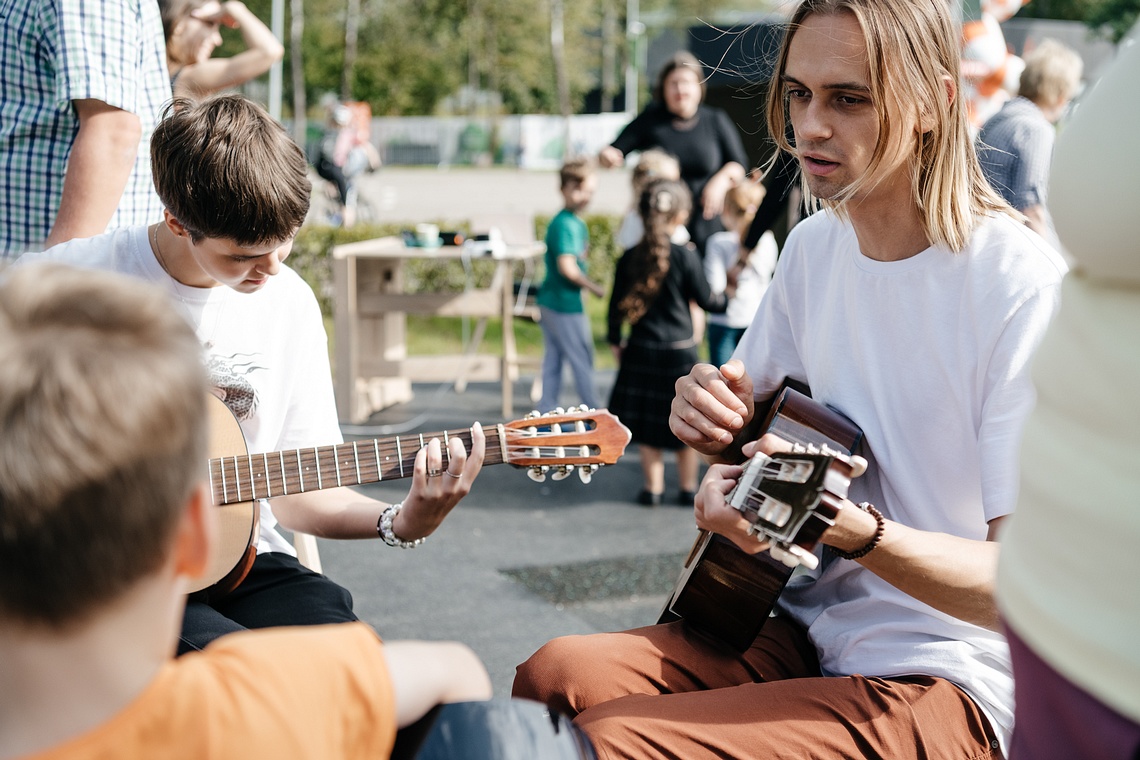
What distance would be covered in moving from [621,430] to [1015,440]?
799 millimetres

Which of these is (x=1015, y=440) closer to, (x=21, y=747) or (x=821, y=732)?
(x=821, y=732)

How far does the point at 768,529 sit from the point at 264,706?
0.75 metres

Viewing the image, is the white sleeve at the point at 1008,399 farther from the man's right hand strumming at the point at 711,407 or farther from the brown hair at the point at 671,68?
the brown hair at the point at 671,68

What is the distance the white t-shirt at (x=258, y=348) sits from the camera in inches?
93.6

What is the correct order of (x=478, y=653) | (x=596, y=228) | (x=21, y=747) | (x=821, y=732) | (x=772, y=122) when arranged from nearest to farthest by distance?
(x=21, y=747) < (x=821, y=732) < (x=772, y=122) < (x=478, y=653) < (x=596, y=228)

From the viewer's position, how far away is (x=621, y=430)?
2242 mm

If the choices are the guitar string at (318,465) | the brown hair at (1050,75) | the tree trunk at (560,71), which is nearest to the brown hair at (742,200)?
the brown hair at (1050,75)

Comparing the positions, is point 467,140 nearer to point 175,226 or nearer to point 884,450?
point 175,226

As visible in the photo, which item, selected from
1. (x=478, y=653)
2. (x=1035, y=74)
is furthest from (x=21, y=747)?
(x=1035, y=74)

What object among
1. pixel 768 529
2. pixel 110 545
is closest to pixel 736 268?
pixel 768 529

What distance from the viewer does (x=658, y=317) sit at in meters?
5.86

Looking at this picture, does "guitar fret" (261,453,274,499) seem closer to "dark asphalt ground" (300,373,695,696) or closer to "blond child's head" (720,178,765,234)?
"dark asphalt ground" (300,373,695,696)

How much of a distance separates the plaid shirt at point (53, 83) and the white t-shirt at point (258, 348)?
470mm

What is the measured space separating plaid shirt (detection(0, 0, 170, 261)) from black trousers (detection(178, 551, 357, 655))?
3.72 ft
